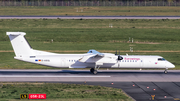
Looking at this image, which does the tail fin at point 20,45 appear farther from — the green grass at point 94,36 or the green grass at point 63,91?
the green grass at point 94,36

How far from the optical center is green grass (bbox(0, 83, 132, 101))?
27.6 meters

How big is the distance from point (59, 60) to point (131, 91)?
1204 cm

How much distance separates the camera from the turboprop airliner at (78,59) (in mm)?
37719

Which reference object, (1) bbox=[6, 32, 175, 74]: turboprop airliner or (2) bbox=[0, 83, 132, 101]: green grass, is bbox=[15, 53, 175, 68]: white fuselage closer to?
(1) bbox=[6, 32, 175, 74]: turboprop airliner

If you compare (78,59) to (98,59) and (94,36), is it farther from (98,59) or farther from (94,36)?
(94,36)

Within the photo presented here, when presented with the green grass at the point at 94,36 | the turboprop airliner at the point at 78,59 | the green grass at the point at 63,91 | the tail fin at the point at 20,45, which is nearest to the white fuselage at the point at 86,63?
the turboprop airliner at the point at 78,59

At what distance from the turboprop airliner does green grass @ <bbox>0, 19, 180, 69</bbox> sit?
302 inches

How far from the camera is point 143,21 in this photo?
289ft

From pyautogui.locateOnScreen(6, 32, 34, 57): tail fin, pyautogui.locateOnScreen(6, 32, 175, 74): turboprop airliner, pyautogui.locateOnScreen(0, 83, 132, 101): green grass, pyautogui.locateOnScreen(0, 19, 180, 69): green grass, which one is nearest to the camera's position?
pyautogui.locateOnScreen(0, 83, 132, 101): green grass

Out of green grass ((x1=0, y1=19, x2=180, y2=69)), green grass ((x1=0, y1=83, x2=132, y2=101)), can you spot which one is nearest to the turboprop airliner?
green grass ((x1=0, y1=83, x2=132, y2=101))

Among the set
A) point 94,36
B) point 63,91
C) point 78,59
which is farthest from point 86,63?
point 94,36

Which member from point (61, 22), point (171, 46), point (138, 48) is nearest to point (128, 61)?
point (138, 48)

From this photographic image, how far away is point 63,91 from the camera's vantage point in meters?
30.0

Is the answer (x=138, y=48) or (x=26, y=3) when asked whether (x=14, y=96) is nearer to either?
(x=138, y=48)
